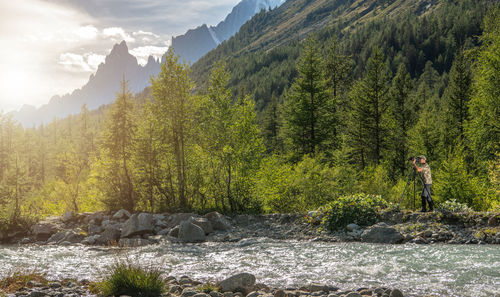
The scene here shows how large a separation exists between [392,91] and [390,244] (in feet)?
112

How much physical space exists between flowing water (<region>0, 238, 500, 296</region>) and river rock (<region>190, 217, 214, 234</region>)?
1784mm

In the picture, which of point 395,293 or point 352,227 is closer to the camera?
point 395,293

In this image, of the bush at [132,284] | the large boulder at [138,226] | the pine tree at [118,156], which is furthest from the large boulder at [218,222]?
the bush at [132,284]

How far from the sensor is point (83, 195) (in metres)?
30.2

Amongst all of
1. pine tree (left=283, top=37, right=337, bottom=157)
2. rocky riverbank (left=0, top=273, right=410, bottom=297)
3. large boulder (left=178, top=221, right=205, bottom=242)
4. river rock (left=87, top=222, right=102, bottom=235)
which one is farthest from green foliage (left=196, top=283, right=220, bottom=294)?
pine tree (left=283, top=37, right=337, bottom=157)

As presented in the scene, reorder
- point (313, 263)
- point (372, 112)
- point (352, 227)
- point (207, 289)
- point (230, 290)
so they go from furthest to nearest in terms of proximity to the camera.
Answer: point (372, 112)
point (352, 227)
point (313, 263)
point (230, 290)
point (207, 289)

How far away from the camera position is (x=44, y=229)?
62.4 ft

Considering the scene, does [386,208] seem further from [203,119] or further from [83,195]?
[83,195]

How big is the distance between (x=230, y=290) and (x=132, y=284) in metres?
2.57

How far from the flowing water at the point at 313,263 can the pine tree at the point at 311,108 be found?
684 inches

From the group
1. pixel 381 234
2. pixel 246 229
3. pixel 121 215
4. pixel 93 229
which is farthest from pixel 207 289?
pixel 121 215

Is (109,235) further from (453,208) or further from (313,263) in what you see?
(453,208)

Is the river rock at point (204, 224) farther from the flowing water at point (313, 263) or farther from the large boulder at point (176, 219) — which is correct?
the flowing water at point (313, 263)

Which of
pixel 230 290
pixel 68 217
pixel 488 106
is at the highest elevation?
pixel 488 106
